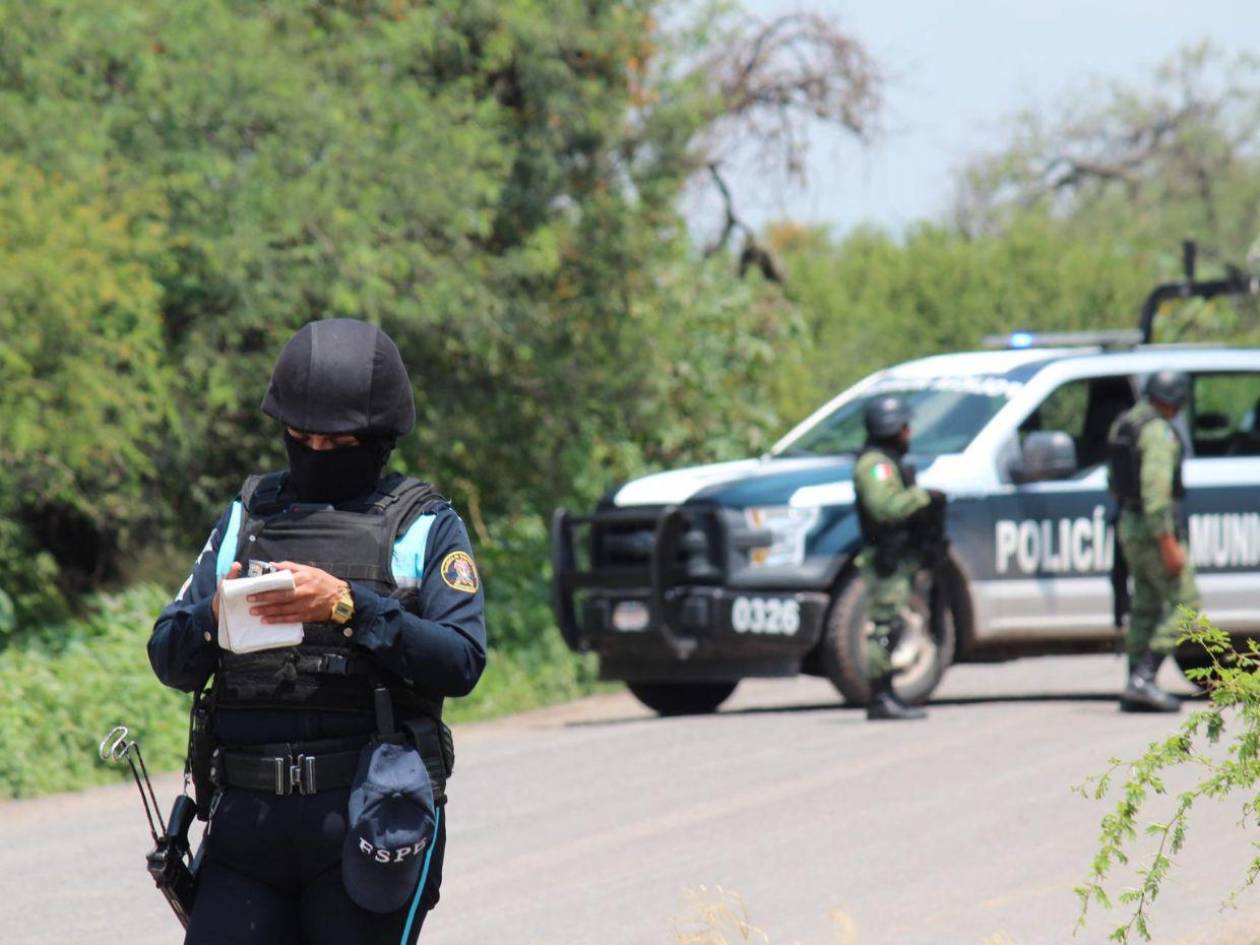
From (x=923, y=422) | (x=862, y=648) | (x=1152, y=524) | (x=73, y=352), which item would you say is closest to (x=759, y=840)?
(x=862, y=648)

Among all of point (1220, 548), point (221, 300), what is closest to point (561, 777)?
point (1220, 548)

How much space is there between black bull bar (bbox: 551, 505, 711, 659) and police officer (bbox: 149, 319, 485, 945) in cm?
849

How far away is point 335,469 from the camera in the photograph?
4.18 metres

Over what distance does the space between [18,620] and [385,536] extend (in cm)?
1226

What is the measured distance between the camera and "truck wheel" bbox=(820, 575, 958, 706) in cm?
1259

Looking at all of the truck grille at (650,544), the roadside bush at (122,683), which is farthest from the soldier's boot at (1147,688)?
the roadside bush at (122,683)

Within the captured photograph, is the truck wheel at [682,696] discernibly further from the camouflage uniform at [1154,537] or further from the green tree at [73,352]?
the green tree at [73,352]

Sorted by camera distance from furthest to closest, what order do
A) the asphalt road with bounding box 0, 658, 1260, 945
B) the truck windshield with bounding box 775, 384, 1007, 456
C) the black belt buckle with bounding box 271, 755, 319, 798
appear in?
the truck windshield with bounding box 775, 384, 1007, 456 → the asphalt road with bounding box 0, 658, 1260, 945 → the black belt buckle with bounding box 271, 755, 319, 798

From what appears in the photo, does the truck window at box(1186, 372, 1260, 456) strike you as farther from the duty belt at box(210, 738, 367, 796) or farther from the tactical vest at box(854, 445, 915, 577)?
the duty belt at box(210, 738, 367, 796)

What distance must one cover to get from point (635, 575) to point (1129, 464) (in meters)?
2.73

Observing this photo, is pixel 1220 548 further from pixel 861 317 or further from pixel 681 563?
pixel 861 317

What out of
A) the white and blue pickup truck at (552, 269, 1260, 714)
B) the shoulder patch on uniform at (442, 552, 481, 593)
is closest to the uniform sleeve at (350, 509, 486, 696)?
the shoulder patch on uniform at (442, 552, 481, 593)

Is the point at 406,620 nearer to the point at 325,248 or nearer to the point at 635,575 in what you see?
the point at 635,575

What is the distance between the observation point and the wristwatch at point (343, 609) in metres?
3.94
